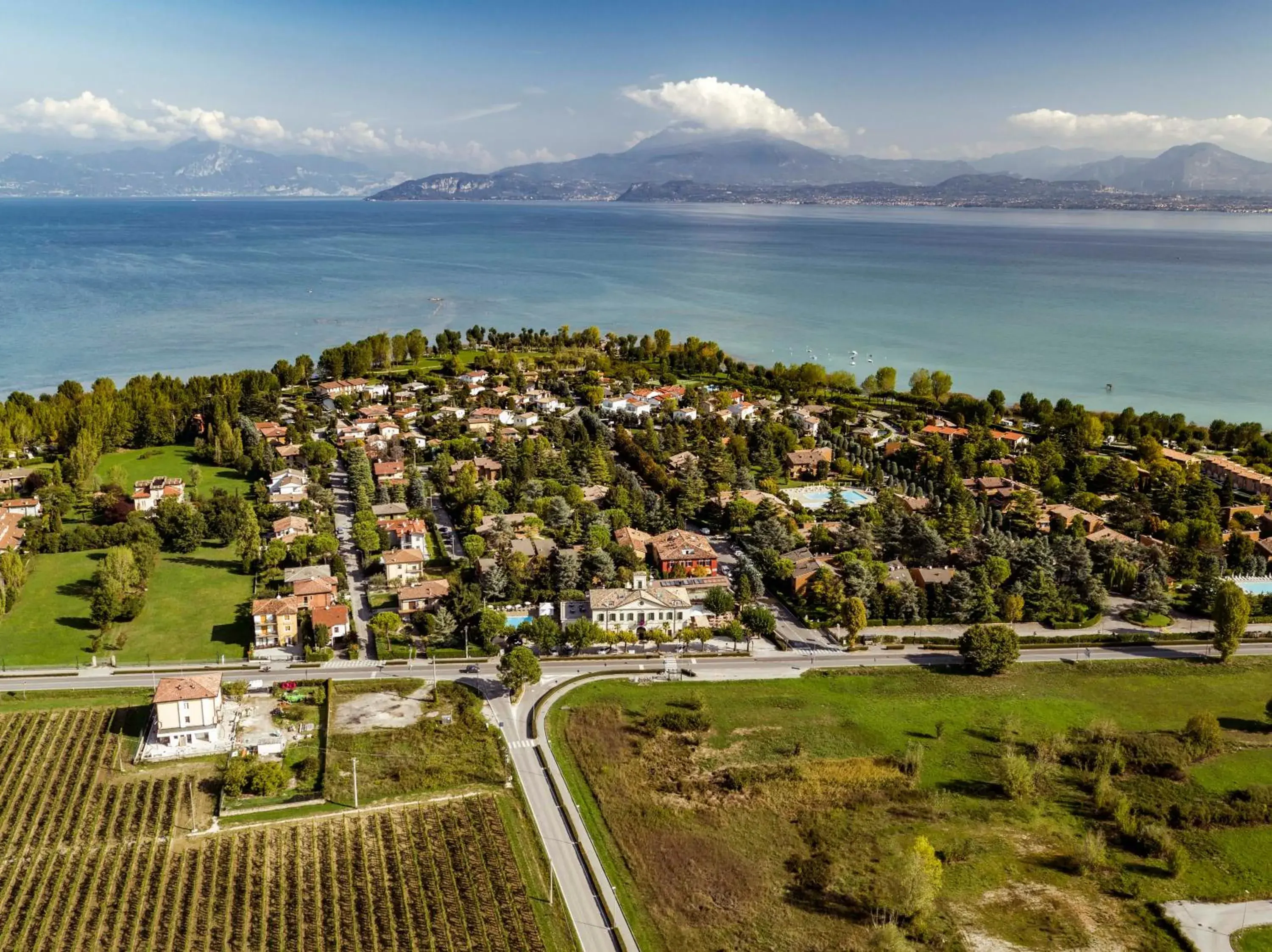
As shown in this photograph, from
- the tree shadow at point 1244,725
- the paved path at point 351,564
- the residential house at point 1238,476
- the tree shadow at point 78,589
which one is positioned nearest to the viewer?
the tree shadow at point 1244,725

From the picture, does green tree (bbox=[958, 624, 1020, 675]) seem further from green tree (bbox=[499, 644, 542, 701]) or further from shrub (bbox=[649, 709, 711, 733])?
green tree (bbox=[499, 644, 542, 701])

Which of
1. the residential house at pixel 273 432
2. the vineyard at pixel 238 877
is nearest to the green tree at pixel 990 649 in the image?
the vineyard at pixel 238 877

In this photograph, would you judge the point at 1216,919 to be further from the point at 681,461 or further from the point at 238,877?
the point at 681,461

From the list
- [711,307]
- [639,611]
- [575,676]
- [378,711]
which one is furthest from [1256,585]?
[711,307]

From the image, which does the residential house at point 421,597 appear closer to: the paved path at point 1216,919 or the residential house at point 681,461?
the residential house at point 681,461

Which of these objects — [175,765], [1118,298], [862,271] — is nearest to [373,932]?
[175,765]

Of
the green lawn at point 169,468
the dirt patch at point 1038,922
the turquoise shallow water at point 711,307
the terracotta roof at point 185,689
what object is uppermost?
the turquoise shallow water at point 711,307

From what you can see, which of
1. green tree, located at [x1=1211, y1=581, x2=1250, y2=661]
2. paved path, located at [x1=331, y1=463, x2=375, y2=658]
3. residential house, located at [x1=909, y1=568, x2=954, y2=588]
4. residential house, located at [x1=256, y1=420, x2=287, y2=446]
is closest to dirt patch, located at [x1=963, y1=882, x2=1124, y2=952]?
green tree, located at [x1=1211, y1=581, x2=1250, y2=661]

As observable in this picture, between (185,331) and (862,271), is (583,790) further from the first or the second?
(862,271)

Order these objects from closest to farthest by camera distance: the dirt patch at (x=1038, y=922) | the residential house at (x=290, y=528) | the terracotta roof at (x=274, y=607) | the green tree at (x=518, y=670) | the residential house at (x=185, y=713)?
the dirt patch at (x=1038, y=922), the residential house at (x=185, y=713), the green tree at (x=518, y=670), the terracotta roof at (x=274, y=607), the residential house at (x=290, y=528)
